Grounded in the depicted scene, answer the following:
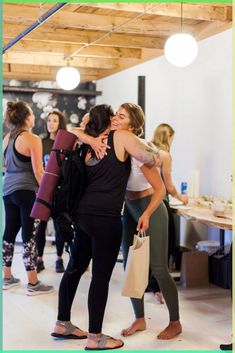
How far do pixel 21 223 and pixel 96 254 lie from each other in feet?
5.10

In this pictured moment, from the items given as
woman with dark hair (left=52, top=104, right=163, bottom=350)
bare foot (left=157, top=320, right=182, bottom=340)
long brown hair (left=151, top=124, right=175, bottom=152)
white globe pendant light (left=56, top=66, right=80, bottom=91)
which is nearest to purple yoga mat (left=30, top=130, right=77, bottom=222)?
→ woman with dark hair (left=52, top=104, right=163, bottom=350)

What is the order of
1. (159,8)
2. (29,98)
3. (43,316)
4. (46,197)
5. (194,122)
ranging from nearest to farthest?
(46,197) → (43,316) → (159,8) → (194,122) → (29,98)

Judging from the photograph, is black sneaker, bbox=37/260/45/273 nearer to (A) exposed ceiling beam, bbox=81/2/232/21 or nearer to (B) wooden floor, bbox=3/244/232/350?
(B) wooden floor, bbox=3/244/232/350

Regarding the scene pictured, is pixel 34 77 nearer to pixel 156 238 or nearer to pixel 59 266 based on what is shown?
pixel 59 266

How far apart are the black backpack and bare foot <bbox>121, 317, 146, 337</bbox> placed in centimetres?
81

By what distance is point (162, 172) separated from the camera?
389 centimetres

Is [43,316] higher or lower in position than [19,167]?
lower

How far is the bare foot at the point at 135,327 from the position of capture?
319 centimetres

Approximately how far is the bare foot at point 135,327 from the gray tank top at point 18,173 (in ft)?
4.72

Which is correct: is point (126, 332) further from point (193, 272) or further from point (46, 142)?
point (46, 142)

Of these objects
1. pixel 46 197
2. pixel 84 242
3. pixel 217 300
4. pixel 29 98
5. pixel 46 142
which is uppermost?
pixel 29 98

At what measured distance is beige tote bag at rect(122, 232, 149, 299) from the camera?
2.82 m

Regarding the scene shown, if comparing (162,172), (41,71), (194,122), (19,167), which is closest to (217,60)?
(194,122)

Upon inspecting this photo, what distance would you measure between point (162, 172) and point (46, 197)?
1.31 metres
